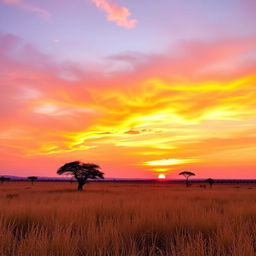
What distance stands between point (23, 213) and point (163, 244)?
15.1 ft

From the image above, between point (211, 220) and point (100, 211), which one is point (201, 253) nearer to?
point (211, 220)

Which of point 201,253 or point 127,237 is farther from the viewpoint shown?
point 127,237

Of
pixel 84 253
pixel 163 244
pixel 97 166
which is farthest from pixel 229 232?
pixel 97 166

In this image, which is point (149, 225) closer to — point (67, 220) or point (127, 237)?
point (127, 237)

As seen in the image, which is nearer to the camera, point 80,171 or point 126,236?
point 126,236

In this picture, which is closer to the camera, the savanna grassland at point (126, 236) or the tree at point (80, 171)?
the savanna grassland at point (126, 236)

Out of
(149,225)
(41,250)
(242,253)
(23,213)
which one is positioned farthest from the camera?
(23,213)

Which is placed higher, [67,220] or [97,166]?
[97,166]

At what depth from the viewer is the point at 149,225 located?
6.98 meters

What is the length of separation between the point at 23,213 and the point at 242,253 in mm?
6590

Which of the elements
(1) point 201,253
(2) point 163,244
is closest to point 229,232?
(2) point 163,244

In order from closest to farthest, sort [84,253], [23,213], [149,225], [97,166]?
[84,253]
[149,225]
[23,213]
[97,166]

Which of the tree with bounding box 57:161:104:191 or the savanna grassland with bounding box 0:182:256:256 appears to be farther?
the tree with bounding box 57:161:104:191

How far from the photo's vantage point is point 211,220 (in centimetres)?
752
